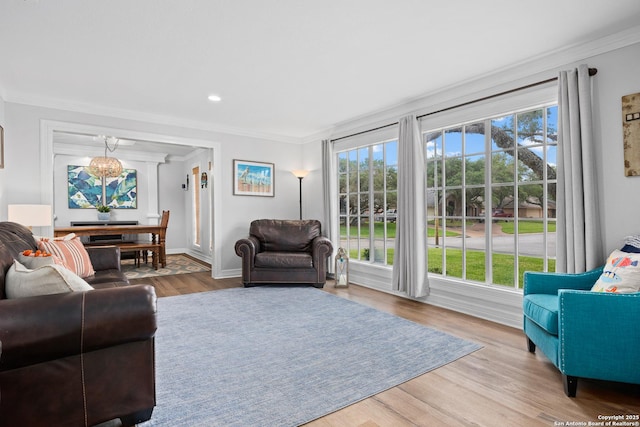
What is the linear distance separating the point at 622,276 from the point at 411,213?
6.99 feet

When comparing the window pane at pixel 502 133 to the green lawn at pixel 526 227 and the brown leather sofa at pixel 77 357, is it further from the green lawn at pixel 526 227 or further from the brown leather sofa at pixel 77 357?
the brown leather sofa at pixel 77 357

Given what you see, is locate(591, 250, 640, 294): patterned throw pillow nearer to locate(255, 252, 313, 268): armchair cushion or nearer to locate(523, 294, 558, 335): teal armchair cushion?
locate(523, 294, 558, 335): teal armchair cushion

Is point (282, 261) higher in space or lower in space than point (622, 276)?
lower

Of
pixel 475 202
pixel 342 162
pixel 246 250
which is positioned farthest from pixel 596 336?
pixel 342 162

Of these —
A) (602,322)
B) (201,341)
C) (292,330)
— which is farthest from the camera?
(292,330)

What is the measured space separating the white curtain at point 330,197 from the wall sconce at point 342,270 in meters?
0.48

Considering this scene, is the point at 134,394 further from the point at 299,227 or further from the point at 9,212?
the point at 299,227

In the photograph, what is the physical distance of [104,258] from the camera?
3.46 metres

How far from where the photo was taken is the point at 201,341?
9.25 ft

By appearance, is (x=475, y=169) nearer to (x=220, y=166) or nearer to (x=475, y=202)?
(x=475, y=202)

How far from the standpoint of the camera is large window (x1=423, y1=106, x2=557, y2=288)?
3.15 metres

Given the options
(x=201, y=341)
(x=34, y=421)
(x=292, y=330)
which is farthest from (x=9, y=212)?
(x=292, y=330)

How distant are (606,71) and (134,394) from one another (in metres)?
3.93

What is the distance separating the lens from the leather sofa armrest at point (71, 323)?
1.41 meters
